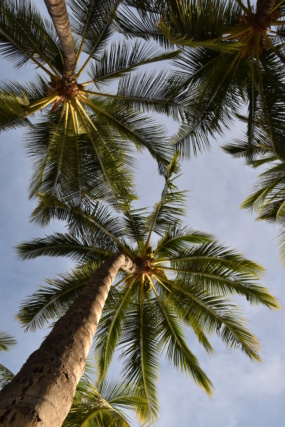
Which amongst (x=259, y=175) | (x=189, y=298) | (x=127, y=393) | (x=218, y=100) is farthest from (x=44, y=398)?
(x=259, y=175)

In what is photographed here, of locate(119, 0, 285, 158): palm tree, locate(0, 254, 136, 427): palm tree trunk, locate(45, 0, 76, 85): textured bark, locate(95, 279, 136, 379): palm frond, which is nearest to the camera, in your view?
locate(0, 254, 136, 427): palm tree trunk

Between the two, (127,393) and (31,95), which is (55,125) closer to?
(31,95)

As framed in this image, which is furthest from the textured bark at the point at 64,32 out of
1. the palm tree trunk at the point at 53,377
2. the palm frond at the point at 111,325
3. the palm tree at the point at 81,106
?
the palm frond at the point at 111,325

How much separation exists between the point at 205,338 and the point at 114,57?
6.33 m

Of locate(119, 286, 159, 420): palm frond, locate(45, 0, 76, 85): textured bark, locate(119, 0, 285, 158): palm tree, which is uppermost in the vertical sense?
locate(119, 0, 285, 158): palm tree

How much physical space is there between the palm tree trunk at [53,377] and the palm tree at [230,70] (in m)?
5.00

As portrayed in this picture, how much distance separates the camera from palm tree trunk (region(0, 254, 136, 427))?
2.95m

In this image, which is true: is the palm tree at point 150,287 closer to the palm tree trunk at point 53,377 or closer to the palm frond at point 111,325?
the palm frond at point 111,325

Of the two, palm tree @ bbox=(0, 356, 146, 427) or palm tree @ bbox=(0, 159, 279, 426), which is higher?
palm tree @ bbox=(0, 159, 279, 426)

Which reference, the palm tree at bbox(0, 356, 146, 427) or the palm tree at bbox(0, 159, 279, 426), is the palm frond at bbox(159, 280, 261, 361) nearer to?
the palm tree at bbox(0, 159, 279, 426)

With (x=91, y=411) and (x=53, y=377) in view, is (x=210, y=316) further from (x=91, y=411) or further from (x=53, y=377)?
(x=53, y=377)

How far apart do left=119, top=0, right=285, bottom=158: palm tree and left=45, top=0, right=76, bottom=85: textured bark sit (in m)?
1.26

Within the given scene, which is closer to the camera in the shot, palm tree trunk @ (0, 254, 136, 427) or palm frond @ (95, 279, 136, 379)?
palm tree trunk @ (0, 254, 136, 427)

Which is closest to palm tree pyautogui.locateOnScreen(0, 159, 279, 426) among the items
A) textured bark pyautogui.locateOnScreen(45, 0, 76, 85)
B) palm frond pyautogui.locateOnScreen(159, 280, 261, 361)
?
palm frond pyautogui.locateOnScreen(159, 280, 261, 361)
